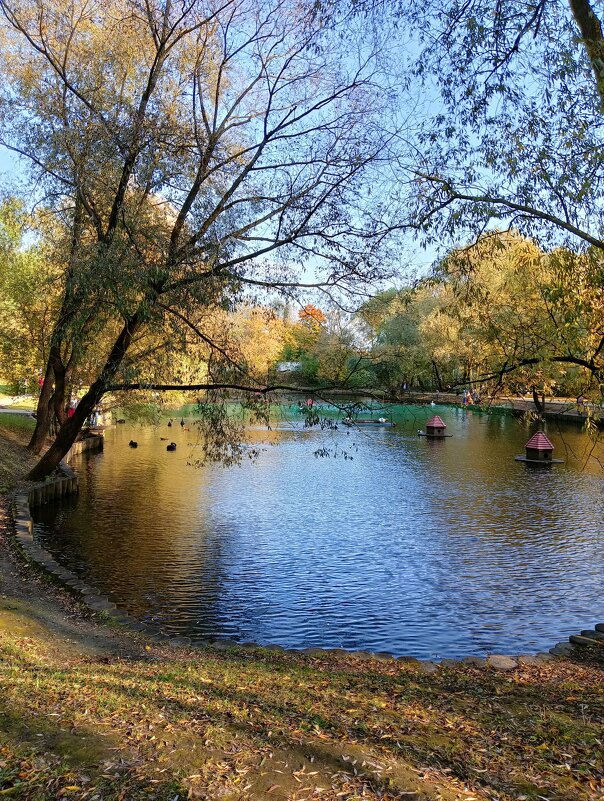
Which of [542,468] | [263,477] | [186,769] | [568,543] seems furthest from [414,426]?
[186,769]

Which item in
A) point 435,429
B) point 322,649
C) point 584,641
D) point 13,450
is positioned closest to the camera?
point 584,641

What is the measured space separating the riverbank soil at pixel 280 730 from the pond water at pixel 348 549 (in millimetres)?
2950

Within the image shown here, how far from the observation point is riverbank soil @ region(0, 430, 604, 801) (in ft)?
12.0

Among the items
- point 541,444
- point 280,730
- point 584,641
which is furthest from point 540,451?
point 280,730

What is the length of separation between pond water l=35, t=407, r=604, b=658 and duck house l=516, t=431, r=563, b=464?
2.87ft

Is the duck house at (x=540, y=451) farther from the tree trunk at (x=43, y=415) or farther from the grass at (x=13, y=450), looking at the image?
the grass at (x=13, y=450)

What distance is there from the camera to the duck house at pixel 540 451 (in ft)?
87.8

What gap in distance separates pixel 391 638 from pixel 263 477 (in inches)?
555

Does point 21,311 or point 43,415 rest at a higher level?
point 21,311

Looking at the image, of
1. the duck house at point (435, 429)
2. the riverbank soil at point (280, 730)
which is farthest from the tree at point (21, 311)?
the duck house at point (435, 429)

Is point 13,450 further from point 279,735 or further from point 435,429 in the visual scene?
point 435,429

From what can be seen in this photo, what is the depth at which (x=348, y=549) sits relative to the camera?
14344mm

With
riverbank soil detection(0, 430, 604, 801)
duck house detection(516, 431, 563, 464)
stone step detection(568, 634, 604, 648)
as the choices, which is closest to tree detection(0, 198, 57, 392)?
riverbank soil detection(0, 430, 604, 801)

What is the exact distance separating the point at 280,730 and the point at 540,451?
80.9 feet
